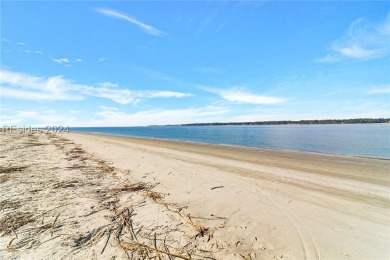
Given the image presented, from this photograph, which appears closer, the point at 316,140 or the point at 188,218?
the point at 188,218

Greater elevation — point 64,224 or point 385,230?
point 64,224

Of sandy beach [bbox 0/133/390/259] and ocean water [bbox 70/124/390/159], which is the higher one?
sandy beach [bbox 0/133/390/259]

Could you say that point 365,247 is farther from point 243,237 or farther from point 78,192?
point 78,192

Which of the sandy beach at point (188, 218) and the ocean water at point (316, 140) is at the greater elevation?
the sandy beach at point (188, 218)

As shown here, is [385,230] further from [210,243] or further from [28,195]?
[28,195]

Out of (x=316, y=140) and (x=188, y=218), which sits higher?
(x=188, y=218)

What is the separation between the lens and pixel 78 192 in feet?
21.3

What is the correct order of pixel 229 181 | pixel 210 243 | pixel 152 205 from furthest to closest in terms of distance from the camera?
pixel 229 181 → pixel 152 205 → pixel 210 243

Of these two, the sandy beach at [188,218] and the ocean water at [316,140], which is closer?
the sandy beach at [188,218]

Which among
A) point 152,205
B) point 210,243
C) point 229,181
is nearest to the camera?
point 210,243

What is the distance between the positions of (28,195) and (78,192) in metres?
1.29

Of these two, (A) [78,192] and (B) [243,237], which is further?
(A) [78,192]

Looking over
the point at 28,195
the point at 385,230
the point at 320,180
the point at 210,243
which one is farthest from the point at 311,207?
the point at 28,195

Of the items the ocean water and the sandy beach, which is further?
the ocean water
